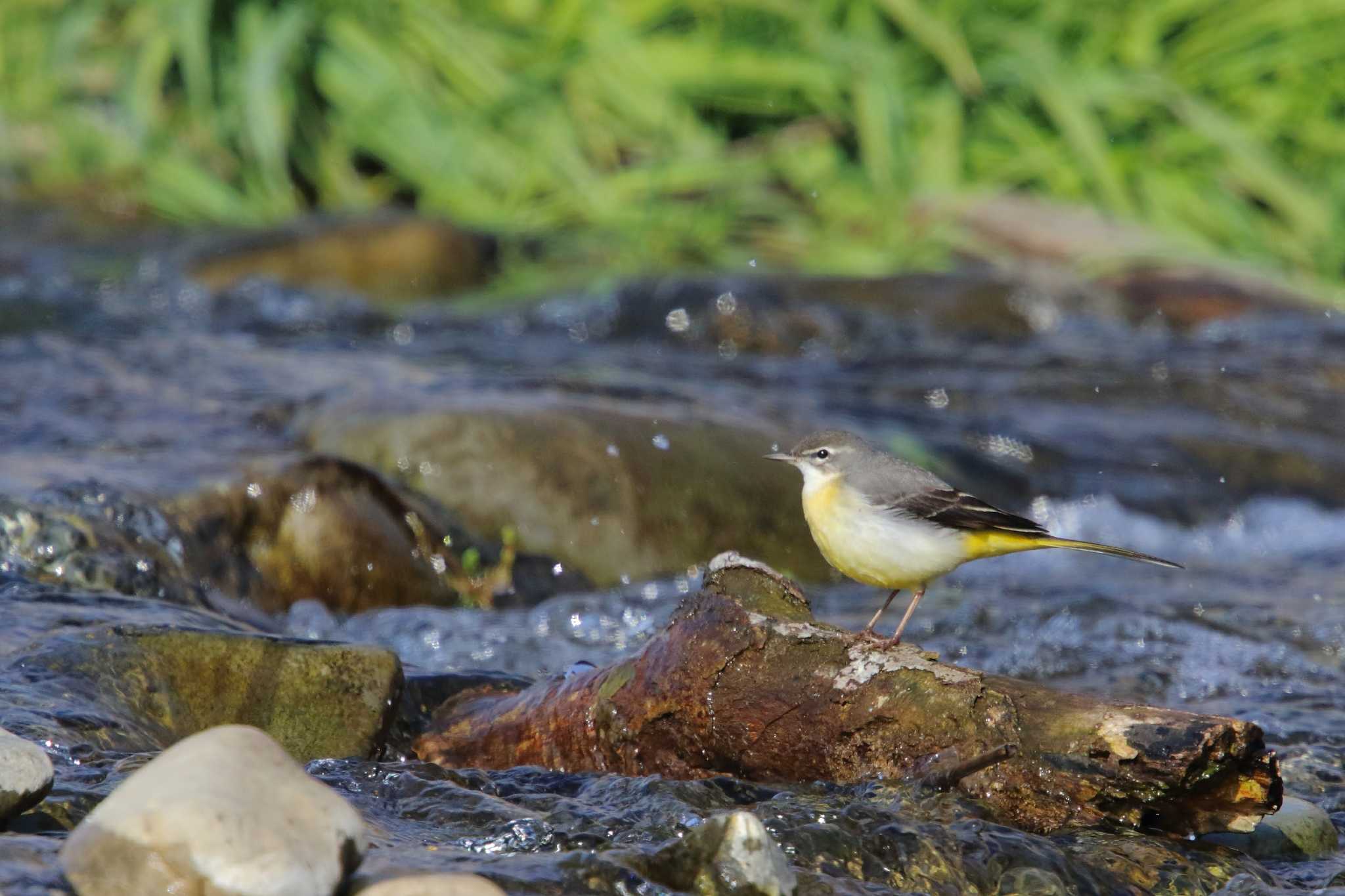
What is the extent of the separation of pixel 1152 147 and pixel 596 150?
14.5ft

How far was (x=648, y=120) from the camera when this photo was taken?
1191 cm

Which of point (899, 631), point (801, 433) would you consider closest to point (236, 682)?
point (899, 631)

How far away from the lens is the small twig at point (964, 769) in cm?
321

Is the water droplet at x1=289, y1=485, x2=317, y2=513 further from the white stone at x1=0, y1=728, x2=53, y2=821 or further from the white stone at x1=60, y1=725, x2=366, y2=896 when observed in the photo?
the white stone at x1=60, y1=725, x2=366, y2=896

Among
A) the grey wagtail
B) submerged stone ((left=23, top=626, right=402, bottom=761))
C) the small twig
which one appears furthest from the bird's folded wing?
submerged stone ((left=23, top=626, right=402, bottom=761))

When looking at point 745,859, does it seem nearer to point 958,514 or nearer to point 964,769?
point 964,769

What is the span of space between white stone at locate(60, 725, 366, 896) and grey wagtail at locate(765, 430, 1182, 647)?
1.79 meters

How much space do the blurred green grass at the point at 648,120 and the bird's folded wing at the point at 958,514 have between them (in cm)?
699

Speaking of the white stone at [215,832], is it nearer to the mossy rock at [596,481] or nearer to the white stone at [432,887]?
the white stone at [432,887]

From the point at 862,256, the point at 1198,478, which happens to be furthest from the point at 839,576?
the point at 862,256

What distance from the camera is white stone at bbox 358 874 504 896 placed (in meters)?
2.48

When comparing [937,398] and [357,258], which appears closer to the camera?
[937,398]

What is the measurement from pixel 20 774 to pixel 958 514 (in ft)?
7.66

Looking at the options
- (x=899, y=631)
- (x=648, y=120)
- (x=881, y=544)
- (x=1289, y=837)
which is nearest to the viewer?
(x=1289, y=837)
